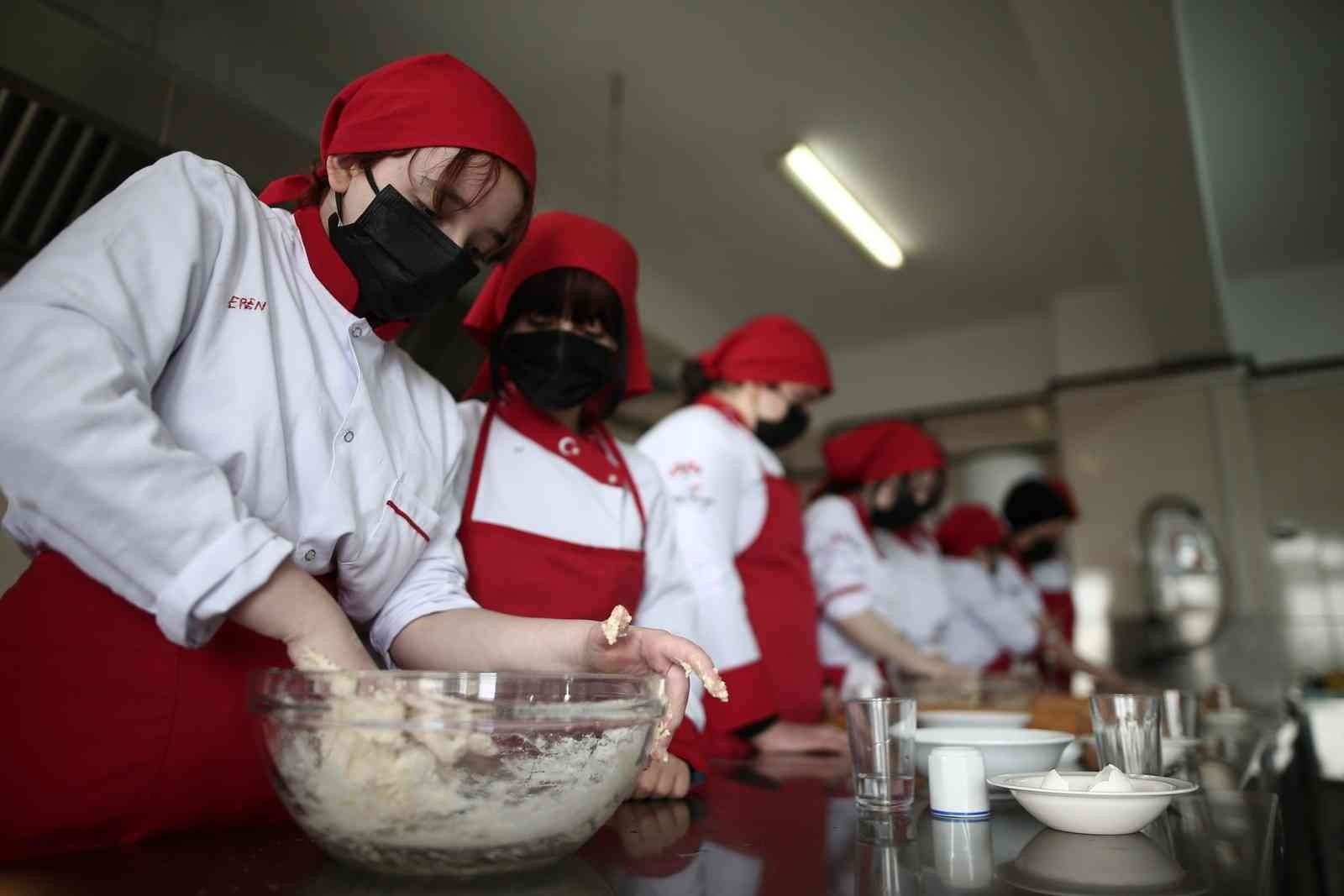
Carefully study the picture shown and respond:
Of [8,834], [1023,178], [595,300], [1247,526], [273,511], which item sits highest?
[1023,178]

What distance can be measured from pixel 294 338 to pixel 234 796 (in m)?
0.39

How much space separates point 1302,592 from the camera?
164 inches

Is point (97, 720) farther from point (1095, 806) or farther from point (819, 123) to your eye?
point (819, 123)

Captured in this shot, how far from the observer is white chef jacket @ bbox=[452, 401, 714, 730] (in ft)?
3.86

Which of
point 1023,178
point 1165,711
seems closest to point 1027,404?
point 1023,178

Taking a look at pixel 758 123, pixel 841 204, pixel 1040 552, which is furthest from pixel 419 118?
pixel 1040 552

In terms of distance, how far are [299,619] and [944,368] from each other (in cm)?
494

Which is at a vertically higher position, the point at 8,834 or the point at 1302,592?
the point at 1302,592

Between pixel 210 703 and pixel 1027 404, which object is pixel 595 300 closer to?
pixel 210 703

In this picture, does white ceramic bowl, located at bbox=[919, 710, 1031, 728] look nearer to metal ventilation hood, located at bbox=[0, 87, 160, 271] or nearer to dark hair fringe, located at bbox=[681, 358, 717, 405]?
dark hair fringe, located at bbox=[681, 358, 717, 405]

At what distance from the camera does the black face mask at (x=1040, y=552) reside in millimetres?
4570

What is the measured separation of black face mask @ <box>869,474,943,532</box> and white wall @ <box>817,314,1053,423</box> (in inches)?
94.9

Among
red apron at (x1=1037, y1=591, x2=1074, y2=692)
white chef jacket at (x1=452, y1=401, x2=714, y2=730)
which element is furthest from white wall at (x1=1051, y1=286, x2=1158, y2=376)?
white chef jacket at (x1=452, y1=401, x2=714, y2=730)

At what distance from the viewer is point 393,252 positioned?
2.72 feet
